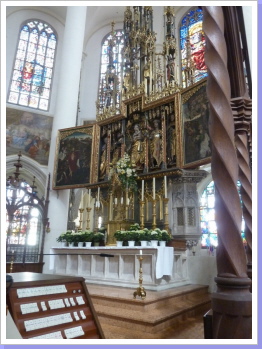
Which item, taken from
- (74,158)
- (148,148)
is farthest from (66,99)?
(148,148)

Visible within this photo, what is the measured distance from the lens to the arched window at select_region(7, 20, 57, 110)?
598 inches

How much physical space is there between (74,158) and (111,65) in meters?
4.02

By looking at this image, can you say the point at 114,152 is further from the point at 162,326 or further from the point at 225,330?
the point at 225,330

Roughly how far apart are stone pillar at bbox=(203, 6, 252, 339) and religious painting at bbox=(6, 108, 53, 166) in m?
13.2

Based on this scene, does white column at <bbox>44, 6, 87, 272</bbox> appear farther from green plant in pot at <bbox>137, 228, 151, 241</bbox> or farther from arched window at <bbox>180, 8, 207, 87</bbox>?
arched window at <bbox>180, 8, 207, 87</bbox>

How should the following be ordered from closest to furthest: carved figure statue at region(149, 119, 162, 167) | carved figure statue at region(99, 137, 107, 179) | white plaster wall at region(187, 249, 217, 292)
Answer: white plaster wall at region(187, 249, 217, 292) < carved figure statue at region(149, 119, 162, 167) < carved figure statue at region(99, 137, 107, 179)

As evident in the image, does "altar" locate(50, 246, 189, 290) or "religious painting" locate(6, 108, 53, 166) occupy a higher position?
"religious painting" locate(6, 108, 53, 166)

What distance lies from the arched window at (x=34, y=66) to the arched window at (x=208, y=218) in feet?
31.3

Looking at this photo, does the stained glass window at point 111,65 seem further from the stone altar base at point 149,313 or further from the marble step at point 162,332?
the marble step at point 162,332

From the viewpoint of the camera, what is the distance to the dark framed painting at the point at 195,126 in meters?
6.26

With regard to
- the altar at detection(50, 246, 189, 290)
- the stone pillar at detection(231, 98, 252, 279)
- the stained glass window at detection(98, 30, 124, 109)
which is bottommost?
the altar at detection(50, 246, 189, 290)

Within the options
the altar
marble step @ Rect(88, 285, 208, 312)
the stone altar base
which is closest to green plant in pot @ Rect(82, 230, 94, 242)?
the altar

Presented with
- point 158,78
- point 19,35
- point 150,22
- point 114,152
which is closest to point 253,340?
point 114,152

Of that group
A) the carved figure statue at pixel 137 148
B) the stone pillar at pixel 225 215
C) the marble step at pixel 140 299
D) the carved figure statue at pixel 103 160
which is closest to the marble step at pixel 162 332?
the marble step at pixel 140 299
